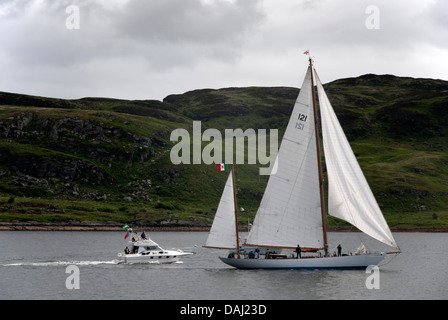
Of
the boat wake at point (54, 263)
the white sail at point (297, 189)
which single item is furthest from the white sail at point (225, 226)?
the boat wake at point (54, 263)

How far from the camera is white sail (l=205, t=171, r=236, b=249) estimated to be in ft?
234

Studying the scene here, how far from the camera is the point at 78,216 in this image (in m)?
189

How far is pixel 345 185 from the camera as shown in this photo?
62750 mm

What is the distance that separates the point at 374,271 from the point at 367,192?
45.2 ft

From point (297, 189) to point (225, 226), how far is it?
39.5 ft

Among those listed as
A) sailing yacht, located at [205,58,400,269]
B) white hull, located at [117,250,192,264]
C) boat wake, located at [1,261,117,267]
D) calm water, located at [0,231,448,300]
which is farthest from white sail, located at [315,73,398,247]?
boat wake, located at [1,261,117,267]

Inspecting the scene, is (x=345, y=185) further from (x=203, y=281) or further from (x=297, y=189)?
(x=203, y=281)

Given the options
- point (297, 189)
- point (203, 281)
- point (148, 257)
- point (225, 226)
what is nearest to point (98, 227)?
point (148, 257)

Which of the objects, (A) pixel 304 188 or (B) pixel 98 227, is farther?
(B) pixel 98 227

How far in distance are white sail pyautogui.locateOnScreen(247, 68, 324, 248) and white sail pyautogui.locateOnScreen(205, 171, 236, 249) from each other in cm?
774

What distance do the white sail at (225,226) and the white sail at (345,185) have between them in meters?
14.4

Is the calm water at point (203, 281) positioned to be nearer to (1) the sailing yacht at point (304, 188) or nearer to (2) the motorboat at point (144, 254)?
(2) the motorboat at point (144, 254)
